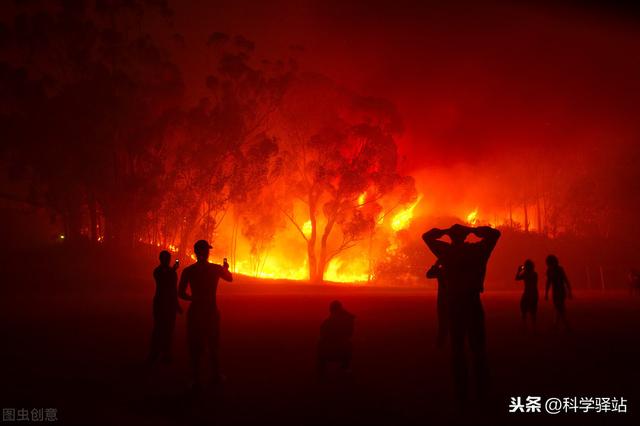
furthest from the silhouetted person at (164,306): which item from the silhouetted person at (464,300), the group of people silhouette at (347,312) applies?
the silhouetted person at (464,300)

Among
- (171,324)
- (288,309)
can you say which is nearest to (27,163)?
(288,309)

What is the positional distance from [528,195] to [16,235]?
2146 inches

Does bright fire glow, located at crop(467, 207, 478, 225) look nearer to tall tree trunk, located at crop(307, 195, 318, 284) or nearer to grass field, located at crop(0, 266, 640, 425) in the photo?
tall tree trunk, located at crop(307, 195, 318, 284)

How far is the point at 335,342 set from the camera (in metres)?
8.45

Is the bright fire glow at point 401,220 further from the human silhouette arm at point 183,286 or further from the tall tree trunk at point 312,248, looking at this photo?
the human silhouette arm at point 183,286

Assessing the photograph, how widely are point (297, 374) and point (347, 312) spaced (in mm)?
1299

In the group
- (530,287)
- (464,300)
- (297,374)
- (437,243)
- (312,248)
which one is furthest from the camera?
(312,248)

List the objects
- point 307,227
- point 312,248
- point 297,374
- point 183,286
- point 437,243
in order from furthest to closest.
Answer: point 307,227 → point 312,248 → point 297,374 → point 183,286 → point 437,243

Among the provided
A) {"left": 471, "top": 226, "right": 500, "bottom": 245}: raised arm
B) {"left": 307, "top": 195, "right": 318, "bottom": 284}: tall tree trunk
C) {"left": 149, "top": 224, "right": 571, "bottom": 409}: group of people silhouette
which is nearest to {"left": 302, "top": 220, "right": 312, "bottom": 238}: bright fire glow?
{"left": 307, "top": 195, "right": 318, "bottom": 284}: tall tree trunk

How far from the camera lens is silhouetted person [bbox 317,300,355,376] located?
27.6 ft

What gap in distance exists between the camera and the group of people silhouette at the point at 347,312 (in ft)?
20.8

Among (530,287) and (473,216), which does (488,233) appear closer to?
(530,287)

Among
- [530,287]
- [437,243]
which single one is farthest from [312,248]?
[437,243]

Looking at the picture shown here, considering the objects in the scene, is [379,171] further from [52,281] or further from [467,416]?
[467,416]
